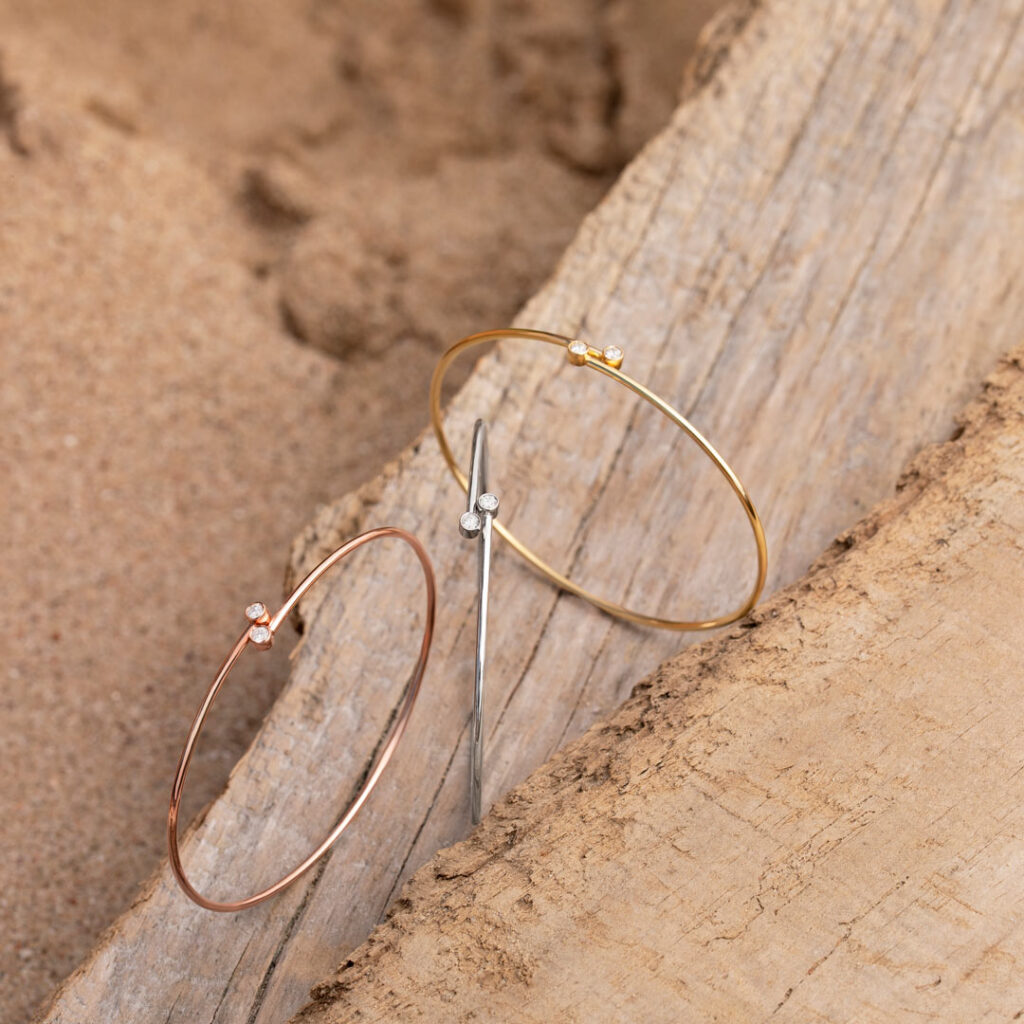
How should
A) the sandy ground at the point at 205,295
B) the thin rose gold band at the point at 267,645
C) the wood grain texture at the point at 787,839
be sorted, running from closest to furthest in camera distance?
1. the wood grain texture at the point at 787,839
2. the thin rose gold band at the point at 267,645
3. the sandy ground at the point at 205,295

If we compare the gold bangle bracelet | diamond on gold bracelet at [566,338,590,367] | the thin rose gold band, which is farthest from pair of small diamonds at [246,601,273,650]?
diamond on gold bracelet at [566,338,590,367]

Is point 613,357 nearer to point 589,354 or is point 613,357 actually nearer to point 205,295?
point 589,354

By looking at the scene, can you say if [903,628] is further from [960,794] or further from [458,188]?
[458,188]

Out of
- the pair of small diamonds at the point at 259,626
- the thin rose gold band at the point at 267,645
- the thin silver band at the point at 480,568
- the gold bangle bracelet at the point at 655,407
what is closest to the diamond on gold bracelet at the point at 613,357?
the gold bangle bracelet at the point at 655,407

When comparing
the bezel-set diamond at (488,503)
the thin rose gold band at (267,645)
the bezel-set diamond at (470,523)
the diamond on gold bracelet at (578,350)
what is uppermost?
the diamond on gold bracelet at (578,350)

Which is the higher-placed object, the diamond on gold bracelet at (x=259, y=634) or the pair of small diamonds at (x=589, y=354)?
the pair of small diamonds at (x=589, y=354)

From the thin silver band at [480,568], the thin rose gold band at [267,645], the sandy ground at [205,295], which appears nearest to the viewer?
the thin rose gold band at [267,645]

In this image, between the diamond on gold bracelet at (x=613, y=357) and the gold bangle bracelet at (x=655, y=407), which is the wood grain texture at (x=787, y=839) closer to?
the gold bangle bracelet at (x=655, y=407)

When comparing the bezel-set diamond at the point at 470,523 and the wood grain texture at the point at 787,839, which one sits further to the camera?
the bezel-set diamond at the point at 470,523
